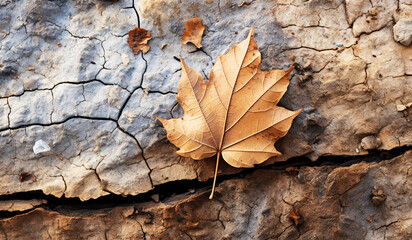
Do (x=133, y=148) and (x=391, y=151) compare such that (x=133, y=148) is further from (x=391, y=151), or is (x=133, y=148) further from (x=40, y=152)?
(x=391, y=151)

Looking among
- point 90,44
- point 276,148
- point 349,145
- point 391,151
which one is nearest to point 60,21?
point 90,44

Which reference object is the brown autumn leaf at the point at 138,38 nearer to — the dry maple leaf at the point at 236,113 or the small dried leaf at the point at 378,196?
the dry maple leaf at the point at 236,113

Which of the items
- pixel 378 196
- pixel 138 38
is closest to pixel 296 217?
pixel 378 196

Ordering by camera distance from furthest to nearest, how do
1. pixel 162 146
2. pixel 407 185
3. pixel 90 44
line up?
pixel 90 44 → pixel 162 146 → pixel 407 185

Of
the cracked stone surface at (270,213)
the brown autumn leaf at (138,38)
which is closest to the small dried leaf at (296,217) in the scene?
the cracked stone surface at (270,213)

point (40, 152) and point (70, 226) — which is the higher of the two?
point (40, 152)

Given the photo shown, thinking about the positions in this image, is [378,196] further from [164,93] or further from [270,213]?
[164,93]
